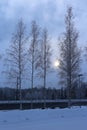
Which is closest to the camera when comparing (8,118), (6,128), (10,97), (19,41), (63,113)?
(6,128)

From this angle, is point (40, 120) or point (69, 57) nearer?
point (40, 120)

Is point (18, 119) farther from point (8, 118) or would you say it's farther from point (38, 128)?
point (38, 128)

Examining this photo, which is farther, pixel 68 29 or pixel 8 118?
pixel 68 29

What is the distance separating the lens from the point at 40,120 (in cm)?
2420

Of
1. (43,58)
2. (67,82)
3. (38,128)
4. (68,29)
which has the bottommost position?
→ (38,128)

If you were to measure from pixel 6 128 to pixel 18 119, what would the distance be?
531 cm

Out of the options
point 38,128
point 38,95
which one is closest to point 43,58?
point 38,128

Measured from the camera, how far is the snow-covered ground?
62.3 ft

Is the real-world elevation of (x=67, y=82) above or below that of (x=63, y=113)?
above

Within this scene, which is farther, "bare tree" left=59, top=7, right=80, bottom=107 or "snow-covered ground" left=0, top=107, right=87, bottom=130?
"bare tree" left=59, top=7, right=80, bottom=107

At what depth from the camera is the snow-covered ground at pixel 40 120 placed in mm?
18998

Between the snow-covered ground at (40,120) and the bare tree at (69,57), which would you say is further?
the bare tree at (69,57)

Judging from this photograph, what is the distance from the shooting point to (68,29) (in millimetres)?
38781

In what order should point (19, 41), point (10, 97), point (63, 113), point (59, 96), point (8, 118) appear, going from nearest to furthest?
point (8, 118) < point (63, 113) < point (19, 41) < point (10, 97) < point (59, 96)
